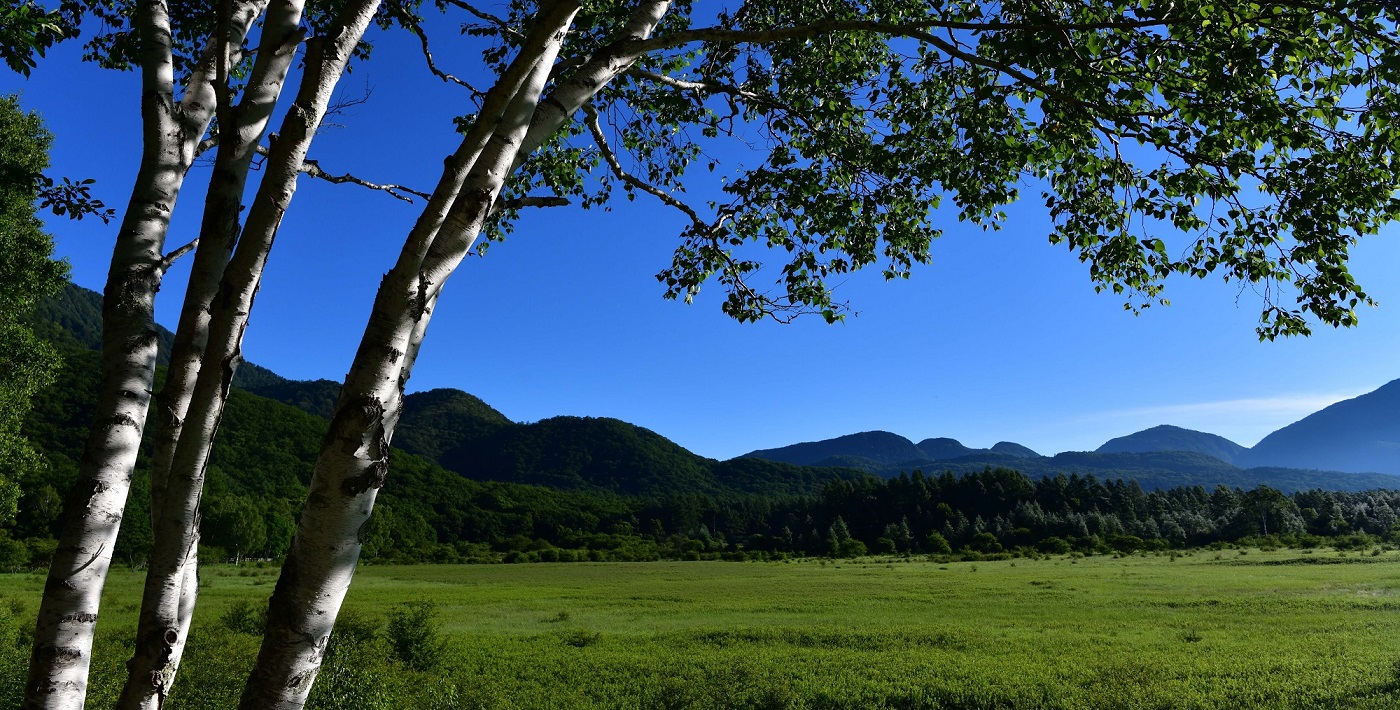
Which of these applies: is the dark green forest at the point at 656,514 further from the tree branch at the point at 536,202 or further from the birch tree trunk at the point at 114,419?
the tree branch at the point at 536,202

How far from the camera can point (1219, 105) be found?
4973 mm

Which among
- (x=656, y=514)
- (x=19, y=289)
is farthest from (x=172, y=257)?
(x=656, y=514)

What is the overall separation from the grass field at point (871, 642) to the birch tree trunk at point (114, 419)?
479 inches

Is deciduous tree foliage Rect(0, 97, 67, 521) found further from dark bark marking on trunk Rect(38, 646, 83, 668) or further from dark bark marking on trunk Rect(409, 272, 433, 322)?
dark bark marking on trunk Rect(409, 272, 433, 322)

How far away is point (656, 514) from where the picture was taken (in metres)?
140

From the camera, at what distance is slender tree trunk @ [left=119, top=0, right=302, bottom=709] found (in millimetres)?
3057

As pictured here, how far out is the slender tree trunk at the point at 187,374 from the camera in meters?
3.06

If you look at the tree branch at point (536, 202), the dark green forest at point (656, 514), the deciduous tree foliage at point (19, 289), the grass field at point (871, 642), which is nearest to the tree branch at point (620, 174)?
the tree branch at point (536, 202)

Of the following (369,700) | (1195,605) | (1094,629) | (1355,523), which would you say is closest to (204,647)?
(369,700)

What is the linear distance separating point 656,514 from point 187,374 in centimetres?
14002

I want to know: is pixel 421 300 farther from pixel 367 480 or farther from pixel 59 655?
pixel 59 655

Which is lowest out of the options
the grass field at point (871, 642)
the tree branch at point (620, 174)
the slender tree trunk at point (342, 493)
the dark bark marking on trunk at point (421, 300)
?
the grass field at point (871, 642)

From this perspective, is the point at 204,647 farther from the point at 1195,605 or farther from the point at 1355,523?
the point at 1355,523

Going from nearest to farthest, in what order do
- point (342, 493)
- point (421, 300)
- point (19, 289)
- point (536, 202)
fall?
1. point (342, 493)
2. point (421, 300)
3. point (536, 202)
4. point (19, 289)
